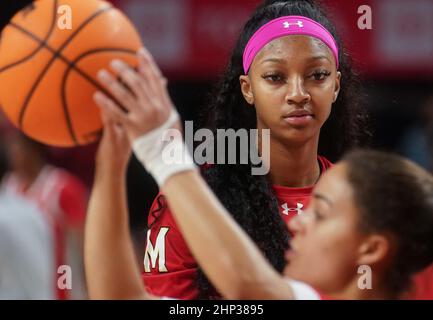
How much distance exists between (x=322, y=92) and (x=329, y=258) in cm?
68

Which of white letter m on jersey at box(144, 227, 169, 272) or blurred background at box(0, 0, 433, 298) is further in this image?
blurred background at box(0, 0, 433, 298)

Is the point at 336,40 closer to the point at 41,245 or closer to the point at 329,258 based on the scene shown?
the point at 329,258

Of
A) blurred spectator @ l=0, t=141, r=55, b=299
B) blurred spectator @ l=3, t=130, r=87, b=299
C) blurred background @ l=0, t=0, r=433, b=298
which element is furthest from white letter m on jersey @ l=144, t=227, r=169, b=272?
blurred background @ l=0, t=0, r=433, b=298

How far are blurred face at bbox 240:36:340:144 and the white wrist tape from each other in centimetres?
74

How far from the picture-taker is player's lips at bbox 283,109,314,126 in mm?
2518

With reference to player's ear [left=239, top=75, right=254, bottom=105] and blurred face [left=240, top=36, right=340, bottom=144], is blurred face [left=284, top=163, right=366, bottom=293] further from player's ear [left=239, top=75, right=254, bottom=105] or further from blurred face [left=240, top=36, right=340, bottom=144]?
player's ear [left=239, top=75, right=254, bottom=105]

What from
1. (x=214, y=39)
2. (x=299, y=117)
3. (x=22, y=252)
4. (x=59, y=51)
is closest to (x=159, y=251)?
(x=299, y=117)

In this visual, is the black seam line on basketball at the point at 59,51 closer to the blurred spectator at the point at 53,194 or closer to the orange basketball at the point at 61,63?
the orange basketball at the point at 61,63

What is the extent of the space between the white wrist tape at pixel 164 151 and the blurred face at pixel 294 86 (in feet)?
2.43

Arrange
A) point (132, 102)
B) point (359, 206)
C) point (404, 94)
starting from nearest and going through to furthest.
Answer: point (132, 102)
point (359, 206)
point (404, 94)

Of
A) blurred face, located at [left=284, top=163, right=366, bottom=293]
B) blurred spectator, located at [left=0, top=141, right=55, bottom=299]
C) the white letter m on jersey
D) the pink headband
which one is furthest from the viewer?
blurred spectator, located at [left=0, top=141, right=55, bottom=299]

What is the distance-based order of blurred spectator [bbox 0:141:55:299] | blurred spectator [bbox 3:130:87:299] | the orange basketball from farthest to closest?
blurred spectator [bbox 3:130:87:299], blurred spectator [bbox 0:141:55:299], the orange basketball

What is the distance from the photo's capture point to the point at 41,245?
3918mm
